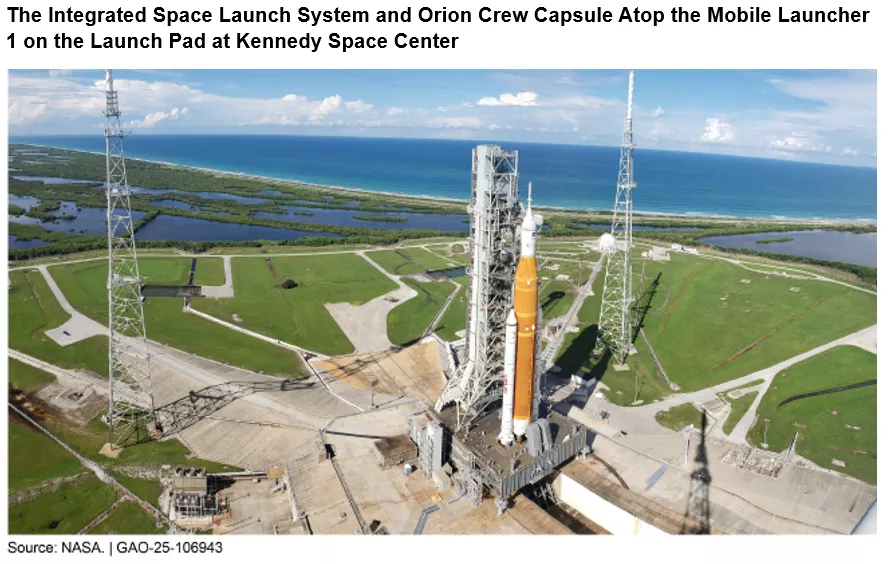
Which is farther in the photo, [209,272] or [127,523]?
[209,272]

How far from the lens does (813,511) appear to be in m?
38.2

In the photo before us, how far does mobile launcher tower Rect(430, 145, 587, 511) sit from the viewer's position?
124 feet

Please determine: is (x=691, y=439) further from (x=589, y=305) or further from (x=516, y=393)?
(x=589, y=305)

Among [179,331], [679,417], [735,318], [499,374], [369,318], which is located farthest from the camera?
[735,318]

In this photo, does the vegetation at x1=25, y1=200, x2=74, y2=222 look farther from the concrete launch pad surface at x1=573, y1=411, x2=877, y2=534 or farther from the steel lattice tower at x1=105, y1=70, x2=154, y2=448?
the concrete launch pad surface at x1=573, y1=411, x2=877, y2=534

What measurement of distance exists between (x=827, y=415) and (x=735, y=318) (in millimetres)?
24243

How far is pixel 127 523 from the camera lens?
3759 centimetres

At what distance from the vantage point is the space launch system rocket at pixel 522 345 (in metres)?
37.5

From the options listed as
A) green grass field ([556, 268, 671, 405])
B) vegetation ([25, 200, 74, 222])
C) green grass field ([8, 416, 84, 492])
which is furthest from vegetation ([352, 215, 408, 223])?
green grass field ([8, 416, 84, 492])

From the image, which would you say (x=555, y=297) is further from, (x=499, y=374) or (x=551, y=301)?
(x=499, y=374)

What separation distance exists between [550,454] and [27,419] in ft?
150

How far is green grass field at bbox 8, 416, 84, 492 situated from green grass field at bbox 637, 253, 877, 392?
55.8 m

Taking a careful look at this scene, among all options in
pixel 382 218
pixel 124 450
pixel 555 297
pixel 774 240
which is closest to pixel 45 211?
pixel 382 218

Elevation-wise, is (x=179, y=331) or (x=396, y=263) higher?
(x=396, y=263)
